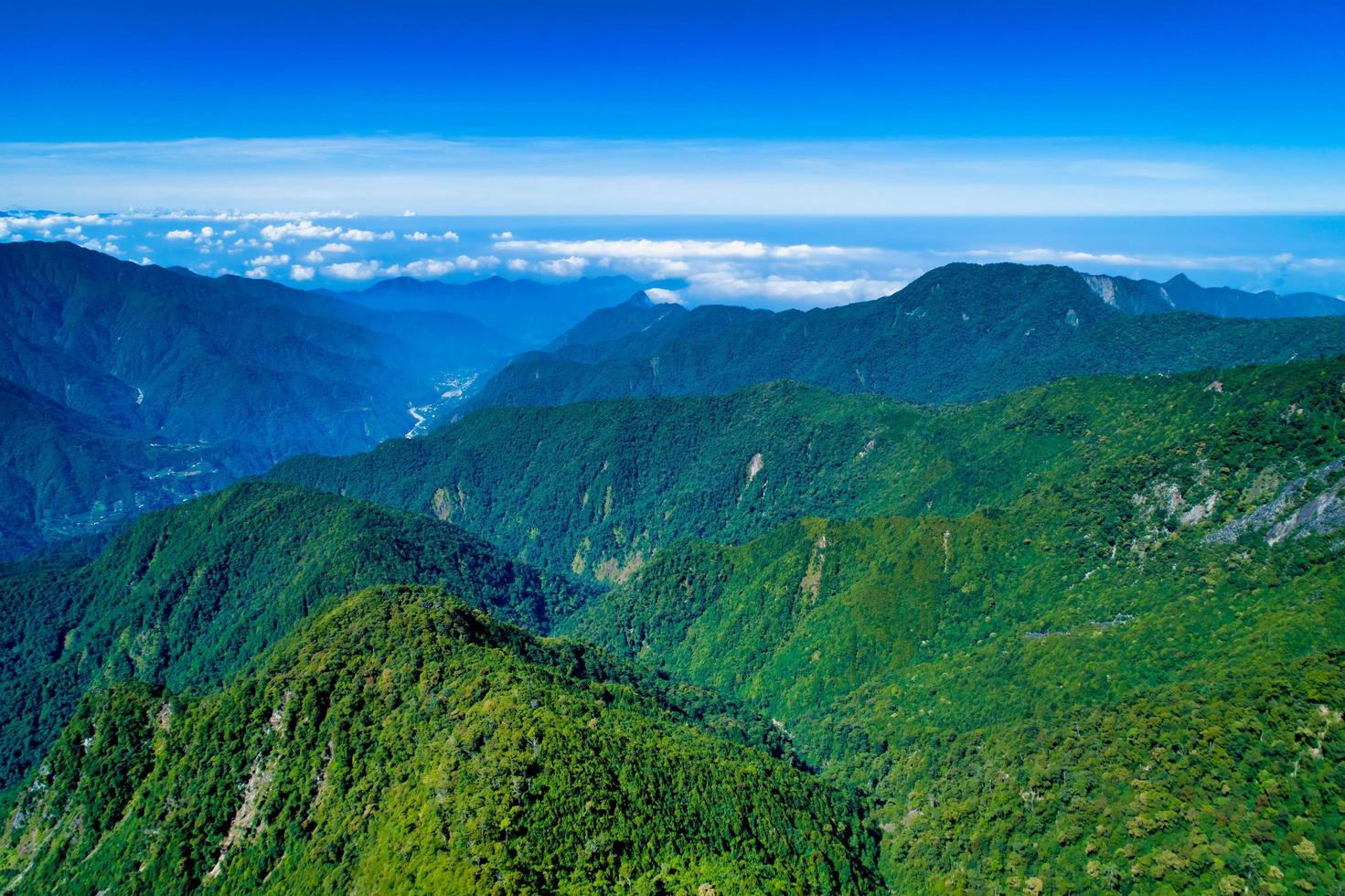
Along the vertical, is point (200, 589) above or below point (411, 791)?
below

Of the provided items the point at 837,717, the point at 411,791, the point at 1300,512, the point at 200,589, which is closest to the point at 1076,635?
the point at 1300,512

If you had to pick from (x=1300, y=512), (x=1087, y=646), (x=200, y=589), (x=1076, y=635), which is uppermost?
(x=1300, y=512)

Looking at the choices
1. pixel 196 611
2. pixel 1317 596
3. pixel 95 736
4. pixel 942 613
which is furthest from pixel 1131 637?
pixel 196 611

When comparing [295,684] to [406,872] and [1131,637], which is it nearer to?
[406,872]

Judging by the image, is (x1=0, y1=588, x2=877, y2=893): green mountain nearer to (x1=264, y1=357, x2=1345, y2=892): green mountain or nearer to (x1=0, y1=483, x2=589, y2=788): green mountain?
(x1=264, y1=357, x2=1345, y2=892): green mountain

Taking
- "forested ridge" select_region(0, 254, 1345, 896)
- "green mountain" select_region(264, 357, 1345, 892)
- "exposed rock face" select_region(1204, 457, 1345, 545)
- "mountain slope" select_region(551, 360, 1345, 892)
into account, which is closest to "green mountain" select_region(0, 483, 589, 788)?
"forested ridge" select_region(0, 254, 1345, 896)

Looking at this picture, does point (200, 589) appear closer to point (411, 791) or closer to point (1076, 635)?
point (411, 791)
